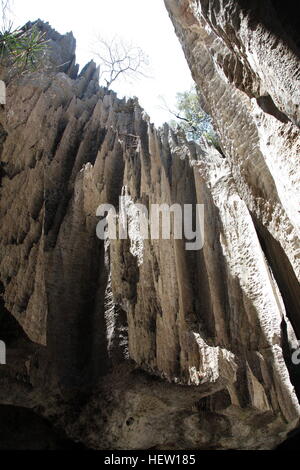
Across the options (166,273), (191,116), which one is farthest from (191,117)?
(166,273)

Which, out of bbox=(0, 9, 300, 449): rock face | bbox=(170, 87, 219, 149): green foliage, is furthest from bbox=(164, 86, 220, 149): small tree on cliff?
bbox=(0, 9, 300, 449): rock face

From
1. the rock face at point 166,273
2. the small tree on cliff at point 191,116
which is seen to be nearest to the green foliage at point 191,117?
the small tree on cliff at point 191,116

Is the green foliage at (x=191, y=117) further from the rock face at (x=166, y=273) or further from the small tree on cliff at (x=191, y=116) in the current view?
the rock face at (x=166, y=273)

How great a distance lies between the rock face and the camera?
4.23 meters

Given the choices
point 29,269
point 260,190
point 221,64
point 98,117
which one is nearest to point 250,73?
point 221,64

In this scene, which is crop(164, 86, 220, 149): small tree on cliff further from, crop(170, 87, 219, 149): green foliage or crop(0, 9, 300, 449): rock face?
crop(0, 9, 300, 449): rock face

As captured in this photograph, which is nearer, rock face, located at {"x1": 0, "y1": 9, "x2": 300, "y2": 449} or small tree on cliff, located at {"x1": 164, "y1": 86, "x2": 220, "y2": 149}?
rock face, located at {"x1": 0, "y1": 9, "x2": 300, "y2": 449}

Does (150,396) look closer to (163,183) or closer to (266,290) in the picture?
(266,290)

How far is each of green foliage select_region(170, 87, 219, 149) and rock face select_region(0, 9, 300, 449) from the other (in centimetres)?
444

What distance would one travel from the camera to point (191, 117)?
43.2 feet

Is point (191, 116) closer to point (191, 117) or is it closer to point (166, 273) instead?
point (191, 117)

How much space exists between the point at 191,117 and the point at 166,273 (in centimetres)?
821

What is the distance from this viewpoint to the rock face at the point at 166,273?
4.23 metres
